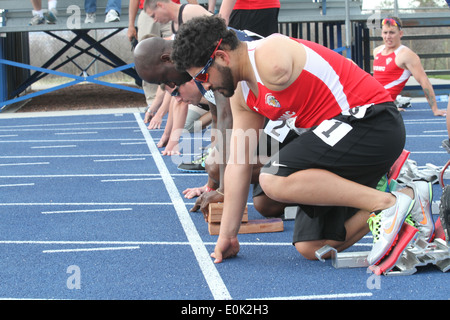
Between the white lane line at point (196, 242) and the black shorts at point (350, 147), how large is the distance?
583 mm

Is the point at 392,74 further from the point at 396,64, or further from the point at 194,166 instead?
the point at 194,166

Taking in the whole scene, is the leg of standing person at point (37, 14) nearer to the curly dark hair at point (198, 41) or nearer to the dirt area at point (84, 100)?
the dirt area at point (84, 100)

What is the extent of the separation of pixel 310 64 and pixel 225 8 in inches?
103

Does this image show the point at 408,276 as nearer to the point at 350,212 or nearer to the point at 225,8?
the point at 350,212

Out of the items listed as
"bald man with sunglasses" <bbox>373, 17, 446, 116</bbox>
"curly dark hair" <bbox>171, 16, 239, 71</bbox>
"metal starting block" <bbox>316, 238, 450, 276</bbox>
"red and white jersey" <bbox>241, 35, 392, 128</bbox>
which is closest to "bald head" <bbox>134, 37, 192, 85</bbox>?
"red and white jersey" <bbox>241, 35, 392, 128</bbox>

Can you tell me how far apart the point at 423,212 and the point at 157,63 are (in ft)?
6.52

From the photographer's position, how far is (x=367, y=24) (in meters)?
13.1

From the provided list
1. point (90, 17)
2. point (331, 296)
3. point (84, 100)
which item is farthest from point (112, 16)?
point (331, 296)

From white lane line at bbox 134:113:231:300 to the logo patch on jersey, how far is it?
89cm

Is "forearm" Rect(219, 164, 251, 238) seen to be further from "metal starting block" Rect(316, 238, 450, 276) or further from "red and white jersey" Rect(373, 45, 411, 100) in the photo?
"red and white jersey" Rect(373, 45, 411, 100)

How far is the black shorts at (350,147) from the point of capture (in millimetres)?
3186

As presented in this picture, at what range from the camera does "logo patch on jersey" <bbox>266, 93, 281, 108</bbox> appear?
311cm

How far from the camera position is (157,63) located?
4352 mm

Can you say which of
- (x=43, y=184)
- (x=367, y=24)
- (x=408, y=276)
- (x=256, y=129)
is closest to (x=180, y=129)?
(x=43, y=184)
